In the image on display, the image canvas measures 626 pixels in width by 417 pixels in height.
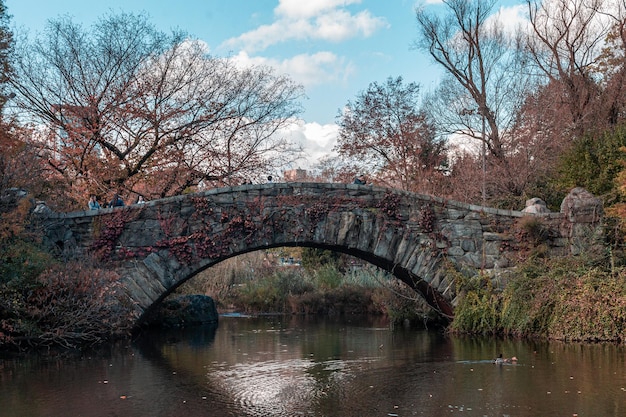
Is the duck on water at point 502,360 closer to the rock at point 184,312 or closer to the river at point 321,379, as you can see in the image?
the river at point 321,379

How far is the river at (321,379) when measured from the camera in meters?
7.61

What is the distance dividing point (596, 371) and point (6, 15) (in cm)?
1195

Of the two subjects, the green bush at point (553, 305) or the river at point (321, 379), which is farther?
the green bush at point (553, 305)

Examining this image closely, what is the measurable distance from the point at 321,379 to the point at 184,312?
897 centimetres

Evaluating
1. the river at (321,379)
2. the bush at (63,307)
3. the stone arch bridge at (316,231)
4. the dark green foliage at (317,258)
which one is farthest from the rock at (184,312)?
the dark green foliage at (317,258)

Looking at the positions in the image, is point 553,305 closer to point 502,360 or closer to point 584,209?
point 584,209

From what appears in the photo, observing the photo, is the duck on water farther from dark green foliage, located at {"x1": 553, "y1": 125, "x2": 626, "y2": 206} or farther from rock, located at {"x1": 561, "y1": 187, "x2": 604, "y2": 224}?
dark green foliage, located at {"x1": 553, "y1": 125, "x2": 626, "y2": 206}

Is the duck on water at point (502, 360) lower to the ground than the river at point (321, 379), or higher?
higher

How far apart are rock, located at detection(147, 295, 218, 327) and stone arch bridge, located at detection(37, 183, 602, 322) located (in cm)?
373

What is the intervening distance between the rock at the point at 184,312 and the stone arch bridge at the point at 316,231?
12.2 ft

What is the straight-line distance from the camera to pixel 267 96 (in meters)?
21.1

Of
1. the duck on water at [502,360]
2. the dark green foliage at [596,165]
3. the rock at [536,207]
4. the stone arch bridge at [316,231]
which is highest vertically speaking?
the dark green foliage at [596,165]

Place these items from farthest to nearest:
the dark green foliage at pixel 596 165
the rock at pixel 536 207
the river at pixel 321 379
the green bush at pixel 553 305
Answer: the dark green foliage at pixel 596 165 < the rock at pixel 536 207 < the green bush at pixel 553 305 < the river at pixel 321 379

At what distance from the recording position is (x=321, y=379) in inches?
377
